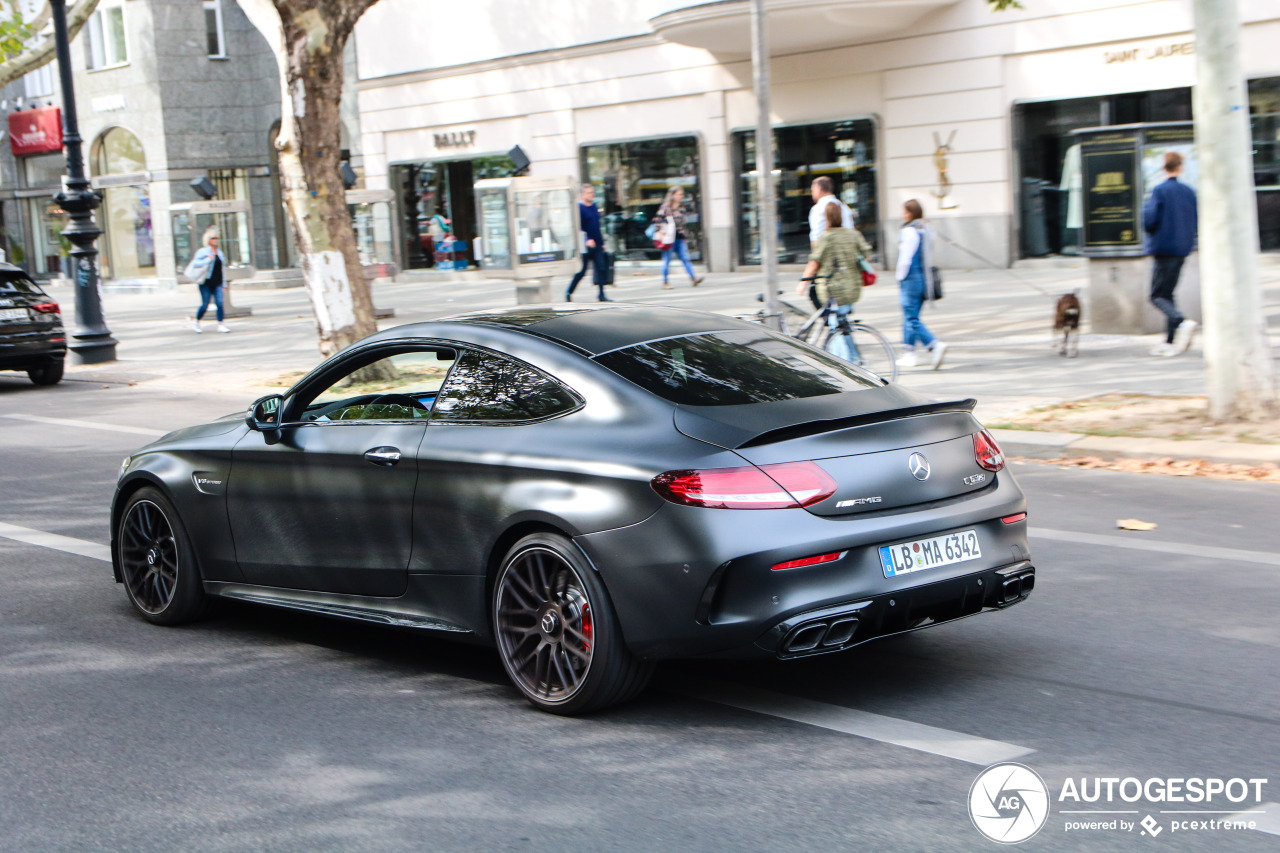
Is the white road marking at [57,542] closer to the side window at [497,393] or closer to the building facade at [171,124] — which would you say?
the side window at [497,393]

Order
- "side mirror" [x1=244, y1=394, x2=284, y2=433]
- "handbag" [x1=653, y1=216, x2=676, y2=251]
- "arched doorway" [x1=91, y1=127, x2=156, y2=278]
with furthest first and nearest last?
"arched doorway" [x1=91, y1=127, x2=156, y2=278]
"handbag" [x1=653, y1=216, x2=676, y2=251]
"side mirror" [x1=244, y1=394, x2=284, y2=433]

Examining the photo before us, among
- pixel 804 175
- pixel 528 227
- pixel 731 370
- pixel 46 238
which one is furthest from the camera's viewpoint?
pixel 46 238

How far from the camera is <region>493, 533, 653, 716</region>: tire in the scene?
4.72 m

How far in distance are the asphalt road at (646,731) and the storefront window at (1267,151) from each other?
677 inches

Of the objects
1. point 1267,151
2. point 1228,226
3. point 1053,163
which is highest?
point 1053,163

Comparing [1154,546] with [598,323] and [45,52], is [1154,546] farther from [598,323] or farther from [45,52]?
[45,52]

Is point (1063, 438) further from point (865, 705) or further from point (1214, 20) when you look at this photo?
point (865, 705)

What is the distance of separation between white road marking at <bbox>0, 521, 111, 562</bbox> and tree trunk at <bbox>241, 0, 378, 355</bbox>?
7.37m

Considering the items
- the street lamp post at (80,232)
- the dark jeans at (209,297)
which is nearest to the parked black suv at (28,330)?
the street lamp post at (80,232)

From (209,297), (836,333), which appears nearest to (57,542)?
(836,333)

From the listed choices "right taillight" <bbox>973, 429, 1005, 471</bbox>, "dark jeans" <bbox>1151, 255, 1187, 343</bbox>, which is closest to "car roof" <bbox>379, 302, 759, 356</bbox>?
"right taillight" <bbox>973, 429, 1005, 471</bbox>

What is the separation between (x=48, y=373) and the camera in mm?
18156

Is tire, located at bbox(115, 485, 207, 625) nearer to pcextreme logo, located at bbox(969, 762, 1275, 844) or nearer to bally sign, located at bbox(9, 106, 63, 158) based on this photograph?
pcextreme logo, located at bbox(969, 762, 1275, 844)

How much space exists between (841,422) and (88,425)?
10.9m
